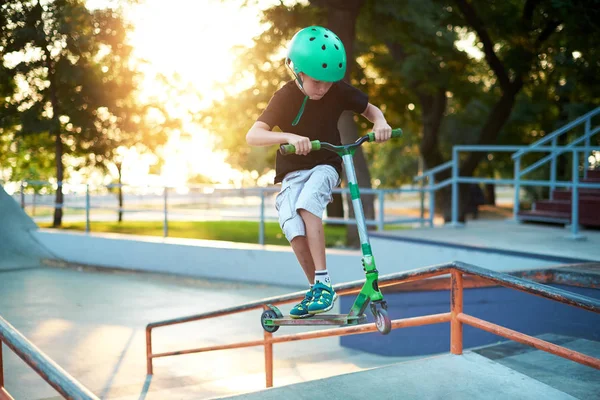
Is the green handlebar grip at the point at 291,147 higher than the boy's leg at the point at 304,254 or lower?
higher

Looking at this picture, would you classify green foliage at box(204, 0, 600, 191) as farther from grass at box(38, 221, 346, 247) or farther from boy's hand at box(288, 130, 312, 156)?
boy's hand at box(288, 130, 312, 156)

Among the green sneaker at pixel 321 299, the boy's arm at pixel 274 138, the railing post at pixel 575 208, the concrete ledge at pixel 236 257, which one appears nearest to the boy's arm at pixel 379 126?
the boy's arm at pixel 274 138

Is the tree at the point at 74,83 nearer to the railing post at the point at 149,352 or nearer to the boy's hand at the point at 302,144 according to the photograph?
the railing post at the point at 149,352

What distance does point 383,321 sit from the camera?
10.2 ft

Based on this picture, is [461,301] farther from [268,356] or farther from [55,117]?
[55,117]

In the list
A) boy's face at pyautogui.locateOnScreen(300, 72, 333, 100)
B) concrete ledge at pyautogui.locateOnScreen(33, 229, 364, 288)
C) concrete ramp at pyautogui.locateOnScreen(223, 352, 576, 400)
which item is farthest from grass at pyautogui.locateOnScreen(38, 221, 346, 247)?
boy's face at pyautogui.locateOnScreen(300, 72, 333, 100)

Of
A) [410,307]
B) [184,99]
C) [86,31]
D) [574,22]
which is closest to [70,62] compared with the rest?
[86,31]

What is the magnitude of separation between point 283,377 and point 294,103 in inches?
181

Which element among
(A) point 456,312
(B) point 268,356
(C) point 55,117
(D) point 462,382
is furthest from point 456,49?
(D) point 462,382

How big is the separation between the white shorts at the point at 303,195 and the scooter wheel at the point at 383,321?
1.69 feet

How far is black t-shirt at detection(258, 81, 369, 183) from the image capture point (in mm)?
3154

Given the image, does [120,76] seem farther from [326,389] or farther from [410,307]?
[326,389]

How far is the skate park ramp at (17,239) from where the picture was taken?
1502cm

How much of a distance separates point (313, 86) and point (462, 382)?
74.5 inches
